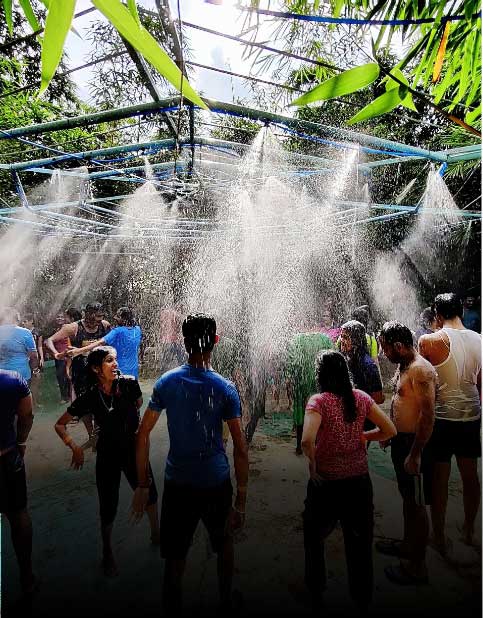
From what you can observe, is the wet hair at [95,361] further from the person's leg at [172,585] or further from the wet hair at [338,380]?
the wet hair at [338,380]

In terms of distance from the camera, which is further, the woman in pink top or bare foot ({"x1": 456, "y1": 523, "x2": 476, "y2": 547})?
bare foot ({"x1": 456, "y1": 523, "x2": 476, "y2": 547})

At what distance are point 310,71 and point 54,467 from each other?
382 cm

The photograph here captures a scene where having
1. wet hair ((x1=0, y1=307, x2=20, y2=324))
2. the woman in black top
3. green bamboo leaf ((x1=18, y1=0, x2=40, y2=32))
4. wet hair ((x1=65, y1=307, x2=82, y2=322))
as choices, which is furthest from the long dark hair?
wet hair ((x1=65, y1=307, x2=82, y2=322))

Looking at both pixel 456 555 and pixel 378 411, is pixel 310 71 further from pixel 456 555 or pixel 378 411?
pixel 456 555

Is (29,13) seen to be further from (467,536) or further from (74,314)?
(74,314)

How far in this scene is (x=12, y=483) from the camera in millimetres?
2156

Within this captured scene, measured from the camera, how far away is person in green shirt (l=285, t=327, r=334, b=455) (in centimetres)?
307

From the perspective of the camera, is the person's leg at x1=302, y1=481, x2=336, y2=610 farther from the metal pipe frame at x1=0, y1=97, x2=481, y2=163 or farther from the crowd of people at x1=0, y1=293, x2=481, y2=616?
the metal pipe frame at x1=0, y1=97, x2=481, y2=163

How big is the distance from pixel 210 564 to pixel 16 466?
4.70ft

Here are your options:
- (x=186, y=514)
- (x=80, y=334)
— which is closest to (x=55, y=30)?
(x=186, y=514)

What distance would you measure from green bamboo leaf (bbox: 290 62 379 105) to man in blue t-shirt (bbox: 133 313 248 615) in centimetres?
140

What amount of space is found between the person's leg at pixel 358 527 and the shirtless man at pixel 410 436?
0.47 metres

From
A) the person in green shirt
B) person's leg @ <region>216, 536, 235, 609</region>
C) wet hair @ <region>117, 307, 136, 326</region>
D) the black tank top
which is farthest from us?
the black tank top

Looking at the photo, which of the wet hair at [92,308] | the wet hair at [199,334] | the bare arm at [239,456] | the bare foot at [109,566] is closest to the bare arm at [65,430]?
the bare foot at [109,566]
